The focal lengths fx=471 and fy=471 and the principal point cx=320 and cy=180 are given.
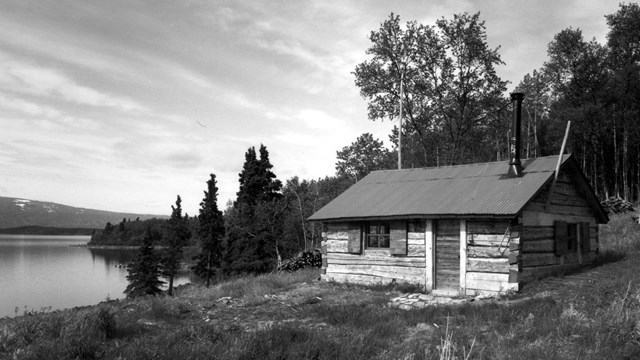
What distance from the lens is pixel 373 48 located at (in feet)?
116

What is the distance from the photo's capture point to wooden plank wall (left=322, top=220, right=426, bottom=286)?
54.4ft

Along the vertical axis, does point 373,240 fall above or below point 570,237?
below

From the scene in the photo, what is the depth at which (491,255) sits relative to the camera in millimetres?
14898

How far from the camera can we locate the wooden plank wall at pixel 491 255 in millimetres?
14477

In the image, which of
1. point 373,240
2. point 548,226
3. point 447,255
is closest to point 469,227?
point 447,255

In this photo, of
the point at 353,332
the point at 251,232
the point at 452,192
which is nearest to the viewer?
the point at 353,332

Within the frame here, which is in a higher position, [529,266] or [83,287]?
[529,266]

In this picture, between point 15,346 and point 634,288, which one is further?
point 634,288

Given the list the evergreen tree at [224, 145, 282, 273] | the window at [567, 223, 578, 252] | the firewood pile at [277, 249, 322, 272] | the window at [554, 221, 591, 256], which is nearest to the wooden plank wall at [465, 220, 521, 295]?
the window at [554, 221, 591, 256]

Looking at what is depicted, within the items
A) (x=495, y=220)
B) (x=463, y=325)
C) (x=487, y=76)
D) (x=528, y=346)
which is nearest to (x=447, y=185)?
(x=495, y=220)

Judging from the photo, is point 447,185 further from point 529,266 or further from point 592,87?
point 592,87

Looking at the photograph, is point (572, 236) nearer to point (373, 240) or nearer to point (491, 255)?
point (491, 255)

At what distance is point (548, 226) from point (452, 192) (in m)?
3.40

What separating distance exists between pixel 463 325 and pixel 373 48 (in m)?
28.6
